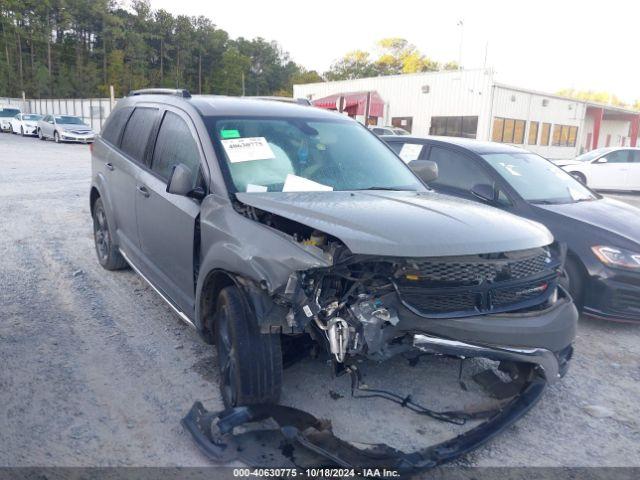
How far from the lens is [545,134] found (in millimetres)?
33875

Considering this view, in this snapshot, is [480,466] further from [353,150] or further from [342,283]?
[353,150]

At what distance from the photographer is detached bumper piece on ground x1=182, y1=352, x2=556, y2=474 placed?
2482mm

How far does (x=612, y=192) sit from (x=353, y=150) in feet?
47.4

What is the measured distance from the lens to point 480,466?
273 centimetres

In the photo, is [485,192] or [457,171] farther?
[457,171]

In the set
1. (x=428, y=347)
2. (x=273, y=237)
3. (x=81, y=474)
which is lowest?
(x=81, y=474)

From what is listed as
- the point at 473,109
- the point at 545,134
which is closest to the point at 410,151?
the point at 473,109

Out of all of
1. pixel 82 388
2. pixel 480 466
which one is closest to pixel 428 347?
pixel 480 466

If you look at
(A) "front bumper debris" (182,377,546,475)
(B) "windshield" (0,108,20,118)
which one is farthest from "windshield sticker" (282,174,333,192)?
(B) "windshield" (0,108,20,118)

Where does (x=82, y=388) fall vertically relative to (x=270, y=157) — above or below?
below

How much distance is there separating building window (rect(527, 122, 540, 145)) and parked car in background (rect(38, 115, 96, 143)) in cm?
2505

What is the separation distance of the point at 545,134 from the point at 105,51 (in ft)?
205

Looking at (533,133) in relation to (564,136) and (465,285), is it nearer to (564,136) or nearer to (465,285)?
(564,136)

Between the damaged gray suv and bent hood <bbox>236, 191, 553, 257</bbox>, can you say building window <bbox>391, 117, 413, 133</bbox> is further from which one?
bent hood <bbox>236, 191, 553, 257</bbox>
